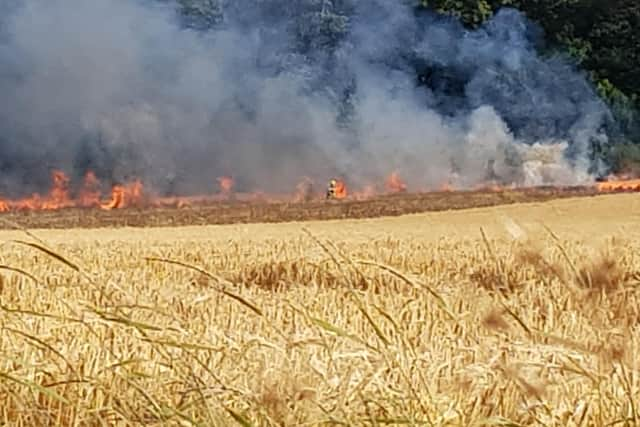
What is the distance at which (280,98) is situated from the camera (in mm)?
31375

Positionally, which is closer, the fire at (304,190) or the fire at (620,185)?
the fire at (304,190)

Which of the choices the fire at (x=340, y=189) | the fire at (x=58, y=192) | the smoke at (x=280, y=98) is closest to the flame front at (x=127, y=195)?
the smoke at (x=280, y=98)

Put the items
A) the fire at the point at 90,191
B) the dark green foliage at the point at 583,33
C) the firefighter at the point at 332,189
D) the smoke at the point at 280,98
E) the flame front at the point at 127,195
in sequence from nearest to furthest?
the flame front at the point at 127,195
the fire at the point at 90,191
the smoke at the point at 280,98
the firefighter at the point at 332,189
the dark green foliage at the point at 583,33

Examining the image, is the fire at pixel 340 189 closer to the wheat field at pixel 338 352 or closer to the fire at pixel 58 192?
the fire at pixel 58 192

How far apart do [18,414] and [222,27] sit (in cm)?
3041

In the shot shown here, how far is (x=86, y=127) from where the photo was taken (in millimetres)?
29484

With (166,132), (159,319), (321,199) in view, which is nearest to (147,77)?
(166,132)

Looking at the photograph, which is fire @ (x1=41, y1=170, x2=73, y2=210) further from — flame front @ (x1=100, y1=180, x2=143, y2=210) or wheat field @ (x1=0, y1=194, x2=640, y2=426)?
wheat field @ (x1=0, y1=194, x2=640, y2=426)

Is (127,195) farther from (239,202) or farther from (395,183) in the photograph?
(395,183)

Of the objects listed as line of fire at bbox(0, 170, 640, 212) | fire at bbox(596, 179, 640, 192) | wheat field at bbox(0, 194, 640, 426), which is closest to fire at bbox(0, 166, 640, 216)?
line of fire at bbox(0, 170, 640, 212)

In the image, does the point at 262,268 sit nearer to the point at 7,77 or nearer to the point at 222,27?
the point at 7,77

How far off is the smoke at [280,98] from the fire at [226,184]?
0.52 ft

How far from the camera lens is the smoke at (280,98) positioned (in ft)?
96.7

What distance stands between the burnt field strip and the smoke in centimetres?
193
